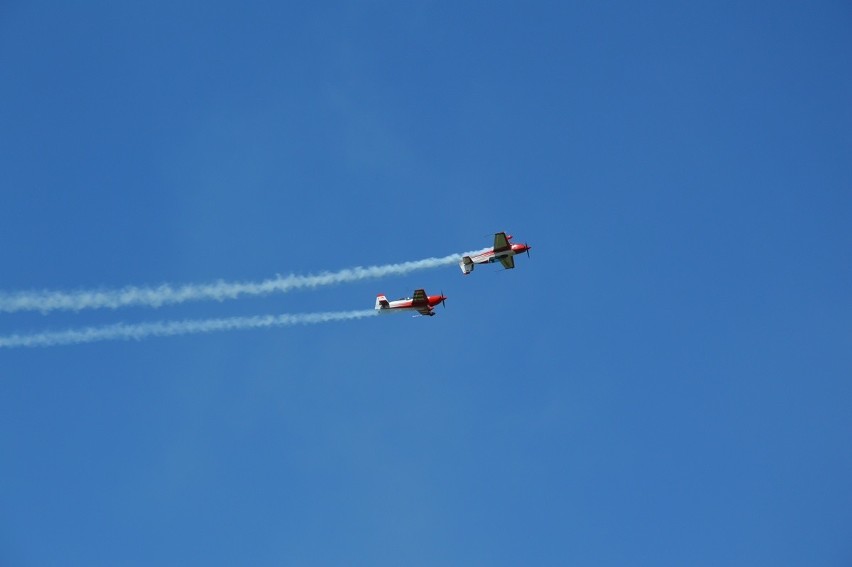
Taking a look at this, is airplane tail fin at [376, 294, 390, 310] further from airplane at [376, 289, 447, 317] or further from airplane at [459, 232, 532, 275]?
airplane at [459, 232, 532, 275]

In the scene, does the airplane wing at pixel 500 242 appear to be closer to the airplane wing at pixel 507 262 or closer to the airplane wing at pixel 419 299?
the airplane wing at pixel 507 262

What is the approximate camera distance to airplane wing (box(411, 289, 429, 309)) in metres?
70.5

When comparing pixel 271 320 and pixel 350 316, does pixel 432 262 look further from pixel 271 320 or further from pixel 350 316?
pixel 271 320

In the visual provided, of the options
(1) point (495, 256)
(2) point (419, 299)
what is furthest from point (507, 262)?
(2) point (419, 299)

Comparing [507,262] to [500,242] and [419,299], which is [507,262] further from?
[419,299]

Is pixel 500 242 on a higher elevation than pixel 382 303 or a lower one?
higher

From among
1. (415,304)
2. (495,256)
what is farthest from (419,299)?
(495,256)

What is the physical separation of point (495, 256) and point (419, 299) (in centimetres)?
738

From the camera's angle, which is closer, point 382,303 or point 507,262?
point 382,303

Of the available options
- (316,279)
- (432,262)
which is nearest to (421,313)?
(432,262)

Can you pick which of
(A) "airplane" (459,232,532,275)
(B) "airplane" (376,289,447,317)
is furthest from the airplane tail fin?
(A) "airplane" (459,232,532,275)

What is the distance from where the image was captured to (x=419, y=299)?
2783 inches

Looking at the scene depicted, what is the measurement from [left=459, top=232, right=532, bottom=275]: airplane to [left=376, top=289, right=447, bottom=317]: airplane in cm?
334

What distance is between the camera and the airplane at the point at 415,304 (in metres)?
70.7
